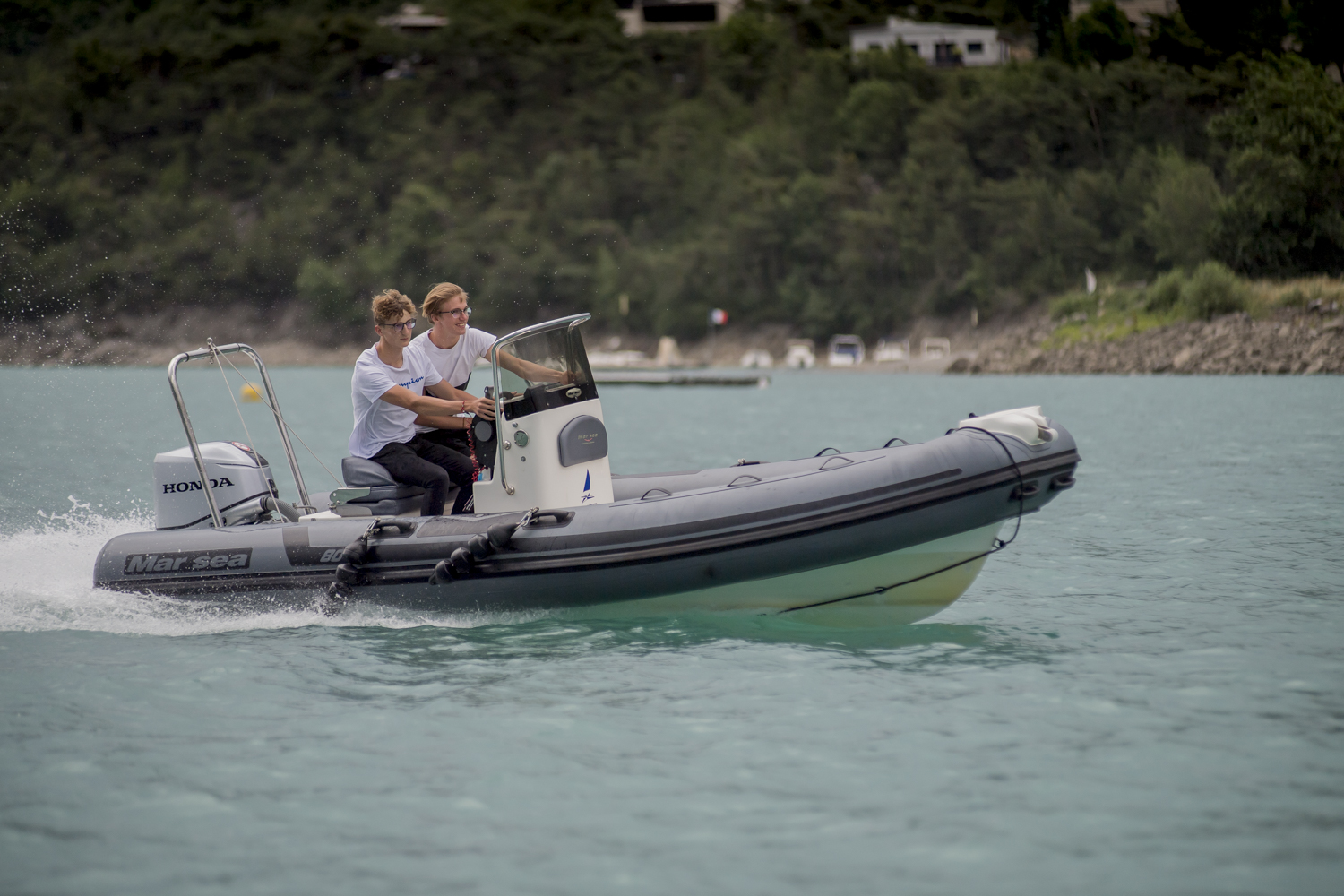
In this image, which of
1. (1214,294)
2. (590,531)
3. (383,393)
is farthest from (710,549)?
(1214,294)

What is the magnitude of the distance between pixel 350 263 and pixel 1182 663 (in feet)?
Result: 273

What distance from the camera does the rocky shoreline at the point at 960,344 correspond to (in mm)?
42312

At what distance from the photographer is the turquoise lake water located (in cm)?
335

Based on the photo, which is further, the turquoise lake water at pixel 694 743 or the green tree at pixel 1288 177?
the green tree at pixel 1288 177

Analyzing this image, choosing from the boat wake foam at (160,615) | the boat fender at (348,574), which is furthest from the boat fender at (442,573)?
the boat fender at (348,574)

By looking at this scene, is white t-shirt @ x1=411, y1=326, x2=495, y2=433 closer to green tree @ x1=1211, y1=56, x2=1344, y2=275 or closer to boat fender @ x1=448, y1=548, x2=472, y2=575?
boat fender @ x1=448, y1=548, x2=472, y2=575

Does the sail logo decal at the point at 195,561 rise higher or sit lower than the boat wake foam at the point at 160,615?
higher

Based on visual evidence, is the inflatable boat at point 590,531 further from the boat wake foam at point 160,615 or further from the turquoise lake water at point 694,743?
the turquoise lake water at point 694,743

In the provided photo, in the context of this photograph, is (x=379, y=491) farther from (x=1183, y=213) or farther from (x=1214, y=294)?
(x=1183, y=213)

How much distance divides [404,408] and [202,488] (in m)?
1.19

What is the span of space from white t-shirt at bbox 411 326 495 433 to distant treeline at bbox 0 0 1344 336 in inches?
1980

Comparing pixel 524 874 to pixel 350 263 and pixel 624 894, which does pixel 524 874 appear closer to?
pixel 624 894

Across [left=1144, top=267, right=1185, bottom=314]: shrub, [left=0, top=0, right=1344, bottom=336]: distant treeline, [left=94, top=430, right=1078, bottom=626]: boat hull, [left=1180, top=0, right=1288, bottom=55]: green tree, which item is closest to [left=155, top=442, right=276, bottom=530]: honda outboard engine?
[left=94, top=430, right=1078, bottom=626]: boat hull

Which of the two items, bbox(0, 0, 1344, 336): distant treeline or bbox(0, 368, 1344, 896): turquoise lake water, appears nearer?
bbox(0, 368, 1344, 896): turquoise lake water
